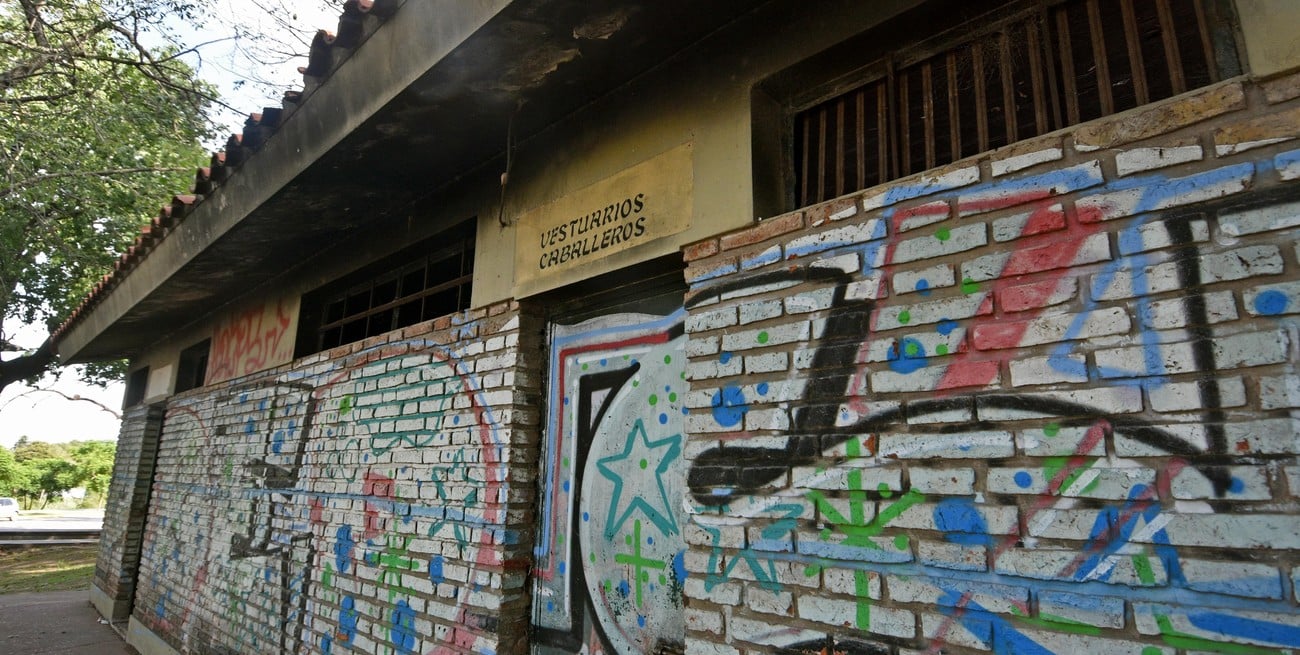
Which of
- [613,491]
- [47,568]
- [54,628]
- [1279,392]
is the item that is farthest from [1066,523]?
[47,568]

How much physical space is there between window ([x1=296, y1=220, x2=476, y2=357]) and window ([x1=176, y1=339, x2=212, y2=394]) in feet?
10.7

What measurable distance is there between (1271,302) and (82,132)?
40.6 ft

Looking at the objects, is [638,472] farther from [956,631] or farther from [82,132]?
[82,132]

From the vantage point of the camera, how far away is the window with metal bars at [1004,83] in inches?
68.1

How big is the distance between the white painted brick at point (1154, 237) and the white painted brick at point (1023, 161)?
28 centimetres

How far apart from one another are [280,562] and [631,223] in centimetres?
359

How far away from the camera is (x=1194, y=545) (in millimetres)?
1363

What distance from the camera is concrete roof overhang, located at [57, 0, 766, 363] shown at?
243cm

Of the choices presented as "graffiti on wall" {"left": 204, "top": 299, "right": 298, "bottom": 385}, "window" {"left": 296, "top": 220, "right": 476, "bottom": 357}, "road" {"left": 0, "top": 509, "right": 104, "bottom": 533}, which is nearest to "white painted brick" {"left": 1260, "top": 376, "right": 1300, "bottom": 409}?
"window" {"left": 296, "top": 220, "right": 476, "bottom": 357}

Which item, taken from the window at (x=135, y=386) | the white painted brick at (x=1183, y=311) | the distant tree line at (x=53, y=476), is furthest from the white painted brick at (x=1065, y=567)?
the distant tree line at (x=53, y=476)

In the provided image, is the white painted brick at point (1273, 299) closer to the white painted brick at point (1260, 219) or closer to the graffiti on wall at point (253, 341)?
the white painted brick at point (1260, 219)

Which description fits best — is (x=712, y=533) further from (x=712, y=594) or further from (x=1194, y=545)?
(x=1194, y=545)

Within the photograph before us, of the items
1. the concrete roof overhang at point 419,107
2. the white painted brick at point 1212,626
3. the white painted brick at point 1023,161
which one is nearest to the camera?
the white painted brick at point 1212,626

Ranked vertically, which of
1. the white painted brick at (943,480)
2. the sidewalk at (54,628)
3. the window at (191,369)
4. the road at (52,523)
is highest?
the window at (191,369)
